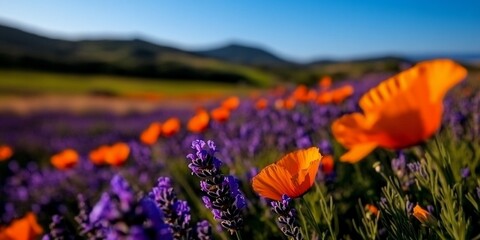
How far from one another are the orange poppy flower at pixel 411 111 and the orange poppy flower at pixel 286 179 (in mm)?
216

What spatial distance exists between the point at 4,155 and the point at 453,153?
3.88m

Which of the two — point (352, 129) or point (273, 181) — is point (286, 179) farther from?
point (352, 129)

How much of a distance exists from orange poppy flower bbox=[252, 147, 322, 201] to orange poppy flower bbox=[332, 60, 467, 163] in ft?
0.71

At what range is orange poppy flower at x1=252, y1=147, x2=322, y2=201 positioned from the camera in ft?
4.05

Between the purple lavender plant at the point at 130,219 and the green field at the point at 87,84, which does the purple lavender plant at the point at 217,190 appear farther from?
the green field at the point at 87,84

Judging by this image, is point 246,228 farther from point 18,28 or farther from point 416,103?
point 18,28

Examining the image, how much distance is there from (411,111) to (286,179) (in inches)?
15.0

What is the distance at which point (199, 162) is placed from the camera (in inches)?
53.5

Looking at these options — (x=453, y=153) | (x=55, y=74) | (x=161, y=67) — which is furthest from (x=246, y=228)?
(x=161, y=67)

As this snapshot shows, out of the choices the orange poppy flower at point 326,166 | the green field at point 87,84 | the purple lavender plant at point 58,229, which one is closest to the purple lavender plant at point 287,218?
the purple lavender plant at point 58,229

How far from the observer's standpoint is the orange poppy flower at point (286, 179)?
1235mm

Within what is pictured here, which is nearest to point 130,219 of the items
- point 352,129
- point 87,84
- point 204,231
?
point 352,129

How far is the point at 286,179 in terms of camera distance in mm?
1248

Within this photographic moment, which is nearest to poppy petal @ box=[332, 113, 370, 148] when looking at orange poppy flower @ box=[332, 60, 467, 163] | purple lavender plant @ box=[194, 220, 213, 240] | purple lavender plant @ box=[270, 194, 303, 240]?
orange poppy flower @ box=[332, 60, 467, 163]
